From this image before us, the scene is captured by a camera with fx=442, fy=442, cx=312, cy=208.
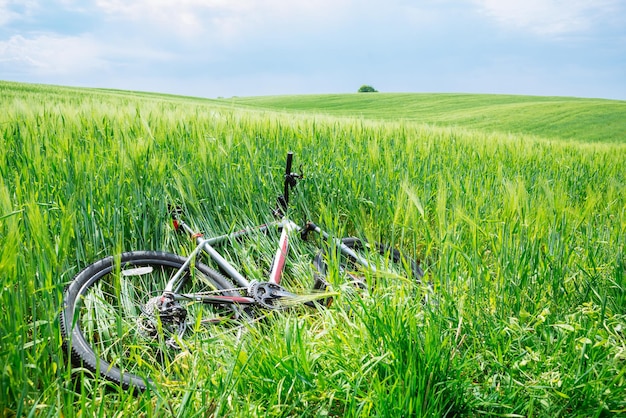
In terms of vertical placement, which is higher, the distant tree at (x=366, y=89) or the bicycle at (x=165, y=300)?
the distant tree at (x=366, y=89)

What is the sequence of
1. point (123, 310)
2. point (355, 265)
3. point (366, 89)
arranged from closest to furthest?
point (123, 310) < point (355, 265) < point (366, 89)

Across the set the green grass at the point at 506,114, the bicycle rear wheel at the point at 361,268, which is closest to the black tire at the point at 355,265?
the bicycle rear wheel at the point at 361,268

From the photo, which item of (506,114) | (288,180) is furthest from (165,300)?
(506,114)

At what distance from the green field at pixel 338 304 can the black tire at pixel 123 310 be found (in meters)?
0.10

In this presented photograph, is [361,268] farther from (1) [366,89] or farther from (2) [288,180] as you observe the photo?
(1) [366,89]

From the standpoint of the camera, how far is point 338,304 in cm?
179

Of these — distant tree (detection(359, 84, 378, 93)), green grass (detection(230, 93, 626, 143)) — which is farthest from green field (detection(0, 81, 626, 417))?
distant tree (detection(359, 84, 378, 93))

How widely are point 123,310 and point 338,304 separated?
1.26m

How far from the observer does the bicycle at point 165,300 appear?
1.84 metres

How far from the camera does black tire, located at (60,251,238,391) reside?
71.1 inches

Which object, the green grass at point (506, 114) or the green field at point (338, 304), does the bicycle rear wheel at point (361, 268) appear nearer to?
the green field at point (338, 304)

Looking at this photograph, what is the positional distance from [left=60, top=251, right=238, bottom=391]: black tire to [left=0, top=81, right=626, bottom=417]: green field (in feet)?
0.34

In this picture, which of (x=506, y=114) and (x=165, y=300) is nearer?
(x=165, y=300)

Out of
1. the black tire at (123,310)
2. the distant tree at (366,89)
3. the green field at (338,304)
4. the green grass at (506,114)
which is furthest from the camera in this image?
the distant tree at (366,89)
